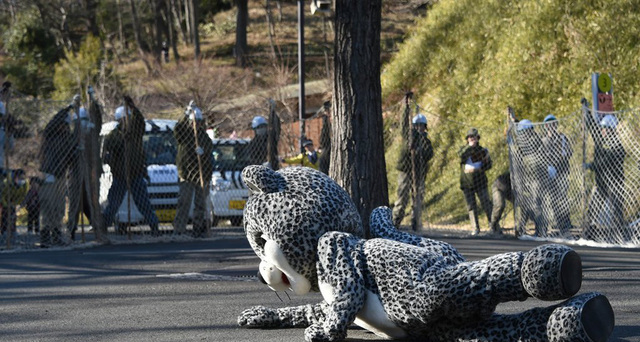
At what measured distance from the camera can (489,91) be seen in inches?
899

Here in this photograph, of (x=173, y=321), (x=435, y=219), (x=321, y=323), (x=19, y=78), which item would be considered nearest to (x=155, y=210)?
(x=435, y=219)

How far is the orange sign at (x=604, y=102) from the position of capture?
16.0 metres

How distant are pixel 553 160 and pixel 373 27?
22.3ft

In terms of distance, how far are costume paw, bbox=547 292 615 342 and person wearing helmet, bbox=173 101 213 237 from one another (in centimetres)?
1171

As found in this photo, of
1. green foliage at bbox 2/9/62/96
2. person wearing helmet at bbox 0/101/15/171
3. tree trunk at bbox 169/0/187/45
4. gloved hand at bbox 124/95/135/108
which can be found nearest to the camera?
person wearing helmet at bbox 0/101/15/171

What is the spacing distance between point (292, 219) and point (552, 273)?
1730 mm

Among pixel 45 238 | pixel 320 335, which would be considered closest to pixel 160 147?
pixel 45 238

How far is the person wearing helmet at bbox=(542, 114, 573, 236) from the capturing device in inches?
583

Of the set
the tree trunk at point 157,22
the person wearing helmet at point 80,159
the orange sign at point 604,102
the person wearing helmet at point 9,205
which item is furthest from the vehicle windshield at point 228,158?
the tree trunk at point 157,22

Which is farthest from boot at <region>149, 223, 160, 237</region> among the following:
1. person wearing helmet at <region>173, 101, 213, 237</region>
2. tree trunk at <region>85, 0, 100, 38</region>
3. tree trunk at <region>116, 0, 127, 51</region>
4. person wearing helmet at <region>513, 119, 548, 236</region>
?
tree trunk at <region>116, 0, 127, 51</region>

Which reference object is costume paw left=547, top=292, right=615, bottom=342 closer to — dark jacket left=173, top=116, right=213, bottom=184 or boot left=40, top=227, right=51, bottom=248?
boot left=40, top=227, right=51, bottom=248

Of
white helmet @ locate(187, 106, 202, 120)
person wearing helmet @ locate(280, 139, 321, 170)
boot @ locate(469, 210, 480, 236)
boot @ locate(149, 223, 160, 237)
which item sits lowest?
boot @ locate(469, 210, 480, 236)

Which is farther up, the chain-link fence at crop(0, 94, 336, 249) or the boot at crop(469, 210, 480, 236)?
the chain-link fence at crop(0, 94, 336, 249)

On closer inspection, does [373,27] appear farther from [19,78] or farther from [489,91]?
[19,78]
